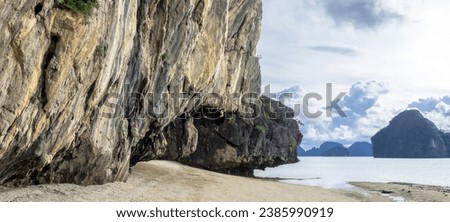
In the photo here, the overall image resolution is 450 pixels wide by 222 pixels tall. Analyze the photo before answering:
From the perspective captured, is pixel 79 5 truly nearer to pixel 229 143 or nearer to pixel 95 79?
pixel 95 79

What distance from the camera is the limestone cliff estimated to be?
1562cm

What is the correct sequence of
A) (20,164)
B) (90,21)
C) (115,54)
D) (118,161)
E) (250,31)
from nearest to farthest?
(90,21), (20,164), (115,54), (118,161), (250,31)

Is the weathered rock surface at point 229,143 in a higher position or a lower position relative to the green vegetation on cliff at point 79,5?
lower

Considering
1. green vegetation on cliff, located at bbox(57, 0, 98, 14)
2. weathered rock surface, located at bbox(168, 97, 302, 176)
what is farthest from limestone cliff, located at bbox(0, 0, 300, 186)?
weathered rock surface, located at bbox(168, 97, 302, 176)

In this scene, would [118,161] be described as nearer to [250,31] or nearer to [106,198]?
[106,198]

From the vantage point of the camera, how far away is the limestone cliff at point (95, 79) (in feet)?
51.2

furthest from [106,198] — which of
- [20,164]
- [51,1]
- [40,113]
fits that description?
[51,1]

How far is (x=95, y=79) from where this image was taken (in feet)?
66.5

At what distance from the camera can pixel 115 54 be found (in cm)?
2198

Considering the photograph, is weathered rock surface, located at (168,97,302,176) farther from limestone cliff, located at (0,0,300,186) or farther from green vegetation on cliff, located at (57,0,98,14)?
green vegetation on cliff, located at (57,0,98,14)

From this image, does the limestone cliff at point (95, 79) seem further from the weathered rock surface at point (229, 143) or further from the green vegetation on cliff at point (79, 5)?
the weathered rock surface at point (229, 143)

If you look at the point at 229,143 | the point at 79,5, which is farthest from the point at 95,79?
the point at 229,143

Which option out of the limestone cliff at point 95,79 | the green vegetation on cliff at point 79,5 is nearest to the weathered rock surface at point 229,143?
the limestone cliff at point 95,79

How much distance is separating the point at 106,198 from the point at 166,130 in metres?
31.0
